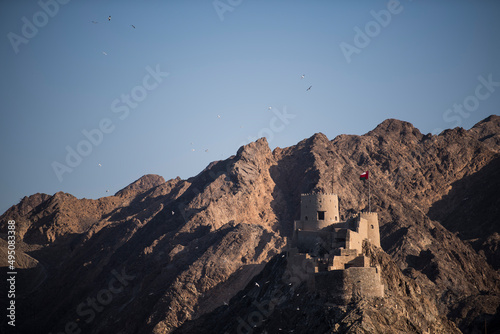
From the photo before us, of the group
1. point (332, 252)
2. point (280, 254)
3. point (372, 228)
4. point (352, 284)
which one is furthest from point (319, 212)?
point (352, 284)

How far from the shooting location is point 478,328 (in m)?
122

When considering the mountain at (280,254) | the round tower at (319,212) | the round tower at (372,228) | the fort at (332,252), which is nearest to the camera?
the fort at (332,252)

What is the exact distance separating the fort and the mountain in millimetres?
2097

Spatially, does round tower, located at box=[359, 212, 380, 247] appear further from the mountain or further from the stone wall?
the stone wall

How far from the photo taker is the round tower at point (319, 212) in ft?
352

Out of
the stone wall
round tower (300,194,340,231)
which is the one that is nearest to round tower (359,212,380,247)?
round tower (300,194,340,231)

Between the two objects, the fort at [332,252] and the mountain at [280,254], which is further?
the mountain at [280,254]

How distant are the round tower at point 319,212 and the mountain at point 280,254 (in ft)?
23.6

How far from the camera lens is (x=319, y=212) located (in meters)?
108

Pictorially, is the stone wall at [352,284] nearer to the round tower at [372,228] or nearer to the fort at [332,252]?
the fort at [332,252]

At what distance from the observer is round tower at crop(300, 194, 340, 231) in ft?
352

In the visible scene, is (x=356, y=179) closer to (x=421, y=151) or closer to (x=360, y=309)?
(x=421, y=151)

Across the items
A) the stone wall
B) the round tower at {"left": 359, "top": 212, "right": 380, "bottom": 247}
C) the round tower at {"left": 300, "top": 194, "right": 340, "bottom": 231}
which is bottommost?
the stone wall

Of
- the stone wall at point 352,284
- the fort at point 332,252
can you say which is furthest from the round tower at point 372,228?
the stone wall at point 352,284
